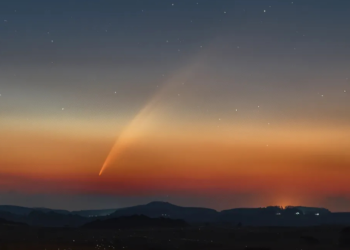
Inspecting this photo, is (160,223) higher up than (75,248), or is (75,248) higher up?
(160,223)

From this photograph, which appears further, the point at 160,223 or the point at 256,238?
the point at 160,223

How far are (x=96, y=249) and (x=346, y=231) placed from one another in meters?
56.8

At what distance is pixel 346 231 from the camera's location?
336ft

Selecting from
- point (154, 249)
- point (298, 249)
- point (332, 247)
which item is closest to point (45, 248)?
point (154, 249)

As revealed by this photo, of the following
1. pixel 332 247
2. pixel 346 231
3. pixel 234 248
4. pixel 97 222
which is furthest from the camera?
pixel 97 222

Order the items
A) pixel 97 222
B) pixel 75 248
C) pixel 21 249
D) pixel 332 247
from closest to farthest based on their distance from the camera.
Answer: pixel 21 249, pixel 75 248, pixel 332 247, pixel 97 222

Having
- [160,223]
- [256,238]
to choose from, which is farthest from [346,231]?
[160,223]

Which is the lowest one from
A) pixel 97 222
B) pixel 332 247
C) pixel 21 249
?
pixel 21 249

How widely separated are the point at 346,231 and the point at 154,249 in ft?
158

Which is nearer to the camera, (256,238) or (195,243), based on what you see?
(195,243)

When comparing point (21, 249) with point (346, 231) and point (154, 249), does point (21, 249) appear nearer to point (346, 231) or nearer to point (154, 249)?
point (154, 249)

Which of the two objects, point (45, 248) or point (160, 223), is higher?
point (160, 223)

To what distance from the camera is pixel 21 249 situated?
63375mm

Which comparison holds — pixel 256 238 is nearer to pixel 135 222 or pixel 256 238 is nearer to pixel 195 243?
pixel 195 243
